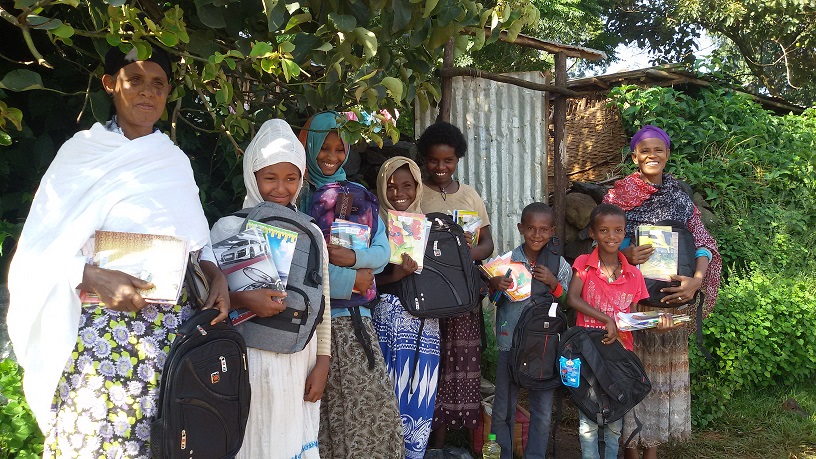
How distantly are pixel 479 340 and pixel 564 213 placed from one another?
6.69 feet

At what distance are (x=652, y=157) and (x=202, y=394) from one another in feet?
9.65

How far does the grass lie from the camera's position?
4715 mm

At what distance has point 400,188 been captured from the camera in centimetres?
399

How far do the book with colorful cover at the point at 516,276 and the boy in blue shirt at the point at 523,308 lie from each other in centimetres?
3


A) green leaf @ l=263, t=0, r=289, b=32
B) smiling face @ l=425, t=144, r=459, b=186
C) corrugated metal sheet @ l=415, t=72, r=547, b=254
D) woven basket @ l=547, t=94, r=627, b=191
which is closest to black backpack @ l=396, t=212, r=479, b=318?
smiling face @ l=425, t=144, r=459, b=186

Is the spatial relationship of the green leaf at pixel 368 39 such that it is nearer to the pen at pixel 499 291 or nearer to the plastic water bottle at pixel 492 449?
the pen at pixel 499 291

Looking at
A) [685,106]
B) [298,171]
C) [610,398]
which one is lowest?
[610,398]

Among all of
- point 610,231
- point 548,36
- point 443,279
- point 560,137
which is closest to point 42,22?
point 443,279

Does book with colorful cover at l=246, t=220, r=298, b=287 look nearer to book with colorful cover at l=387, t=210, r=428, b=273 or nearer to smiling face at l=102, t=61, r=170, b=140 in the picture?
smiling face at l=102, t=61, r=170, b=140

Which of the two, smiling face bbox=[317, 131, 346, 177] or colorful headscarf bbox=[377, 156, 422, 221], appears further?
colorful headscarf bbox=[377, 156, 422, 221]

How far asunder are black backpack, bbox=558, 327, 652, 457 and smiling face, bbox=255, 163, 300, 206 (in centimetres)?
176

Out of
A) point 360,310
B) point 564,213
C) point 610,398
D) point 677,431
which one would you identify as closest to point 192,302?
point 360,310

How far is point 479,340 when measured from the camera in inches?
169

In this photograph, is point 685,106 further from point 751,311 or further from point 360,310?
point 360,310
